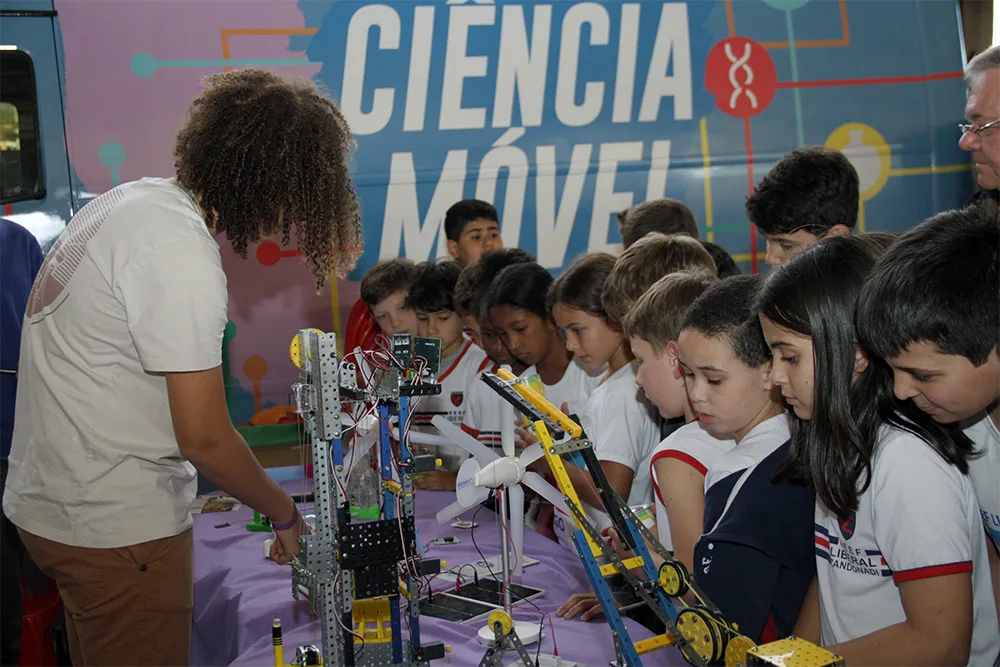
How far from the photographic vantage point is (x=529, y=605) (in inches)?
93.7

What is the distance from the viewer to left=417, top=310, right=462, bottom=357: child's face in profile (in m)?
4.39

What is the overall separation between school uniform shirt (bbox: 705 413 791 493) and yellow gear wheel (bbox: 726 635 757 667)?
2.33 ft

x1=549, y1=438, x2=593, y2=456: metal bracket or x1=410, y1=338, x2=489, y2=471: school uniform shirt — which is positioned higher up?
x1=549, y1=438, x2=593, y2=456: metal bracket

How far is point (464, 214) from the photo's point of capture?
206 inches

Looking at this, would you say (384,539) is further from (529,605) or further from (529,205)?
(529,205)

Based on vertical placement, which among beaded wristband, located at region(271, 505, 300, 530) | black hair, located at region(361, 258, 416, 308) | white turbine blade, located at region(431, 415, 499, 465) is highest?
black hair, located at region(361, 258, 416, 308)

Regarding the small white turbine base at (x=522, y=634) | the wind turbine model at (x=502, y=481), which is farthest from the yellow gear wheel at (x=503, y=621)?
the small white turbine base at (x=522, y=634)

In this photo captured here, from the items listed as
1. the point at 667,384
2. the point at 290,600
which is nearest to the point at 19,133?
the point at 290,600

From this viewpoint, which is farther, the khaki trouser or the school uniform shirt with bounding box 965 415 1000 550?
the khaki trouser

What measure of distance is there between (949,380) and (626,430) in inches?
55.8

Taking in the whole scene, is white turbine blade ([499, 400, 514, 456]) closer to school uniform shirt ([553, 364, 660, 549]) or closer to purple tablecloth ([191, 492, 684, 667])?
purple tablecloth ([191, 492, 684, 667])

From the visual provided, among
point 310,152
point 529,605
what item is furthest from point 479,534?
point 310,152

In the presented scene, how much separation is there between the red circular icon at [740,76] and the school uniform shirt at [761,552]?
13.8 feet

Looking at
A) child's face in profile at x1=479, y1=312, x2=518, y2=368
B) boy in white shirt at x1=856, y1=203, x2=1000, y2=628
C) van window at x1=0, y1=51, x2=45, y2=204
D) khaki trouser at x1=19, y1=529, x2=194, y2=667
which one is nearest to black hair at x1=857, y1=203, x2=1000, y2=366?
boy in white shirt at x1=856, y1=203, x2=1000, y2=628
